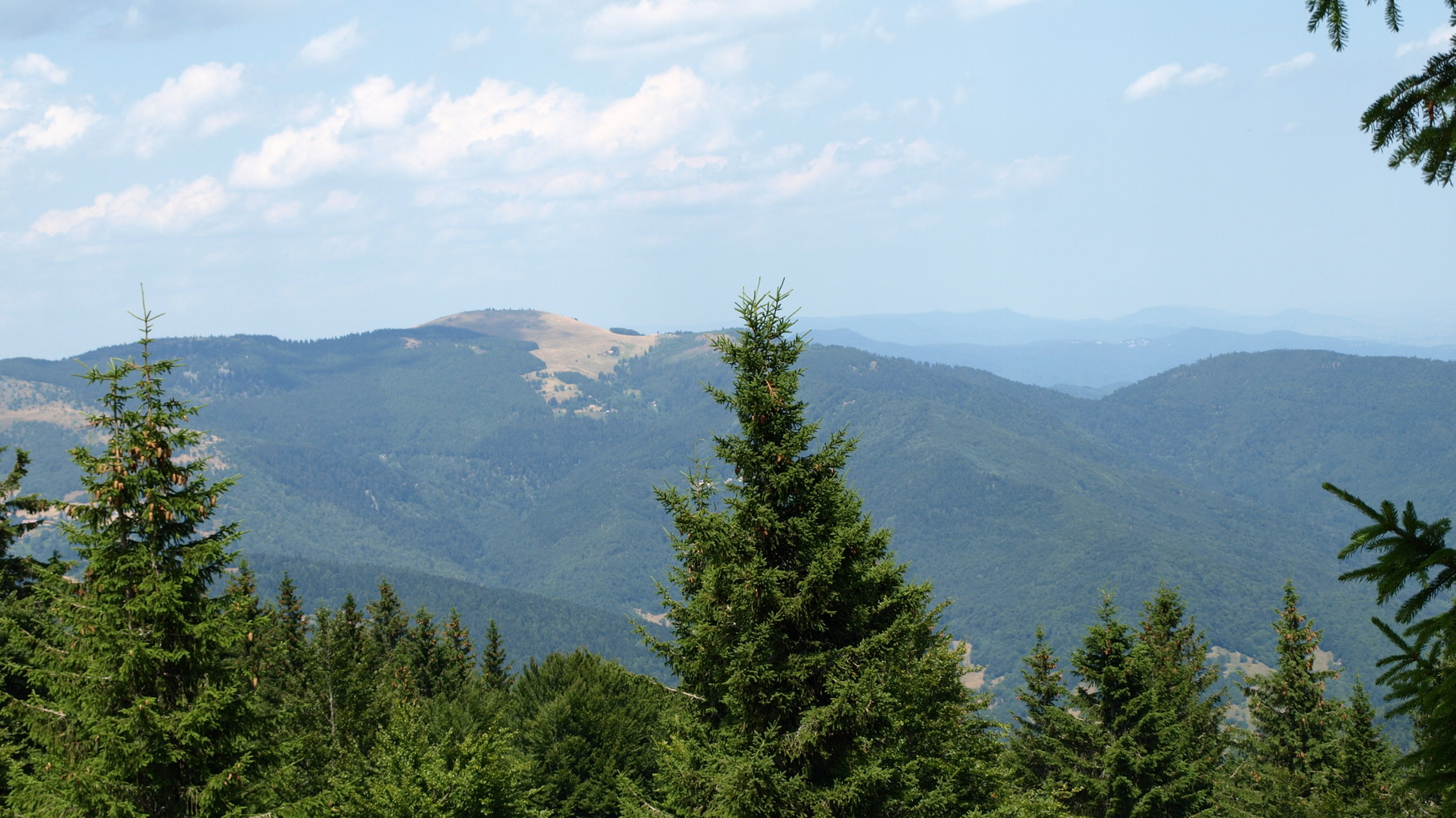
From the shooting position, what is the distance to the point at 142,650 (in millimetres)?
15438

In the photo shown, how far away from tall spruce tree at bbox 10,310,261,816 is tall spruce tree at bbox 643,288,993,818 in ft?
25.1

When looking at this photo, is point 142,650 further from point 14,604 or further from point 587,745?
point 587,745

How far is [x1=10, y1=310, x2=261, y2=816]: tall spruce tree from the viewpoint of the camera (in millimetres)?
15453

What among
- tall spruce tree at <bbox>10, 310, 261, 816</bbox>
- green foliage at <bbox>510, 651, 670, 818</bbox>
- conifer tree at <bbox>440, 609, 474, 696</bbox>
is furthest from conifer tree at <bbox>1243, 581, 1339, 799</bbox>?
conifer tree at <bbox>440, 609, 474, 696</bbox>

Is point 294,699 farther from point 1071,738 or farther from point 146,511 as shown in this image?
point 1071,738

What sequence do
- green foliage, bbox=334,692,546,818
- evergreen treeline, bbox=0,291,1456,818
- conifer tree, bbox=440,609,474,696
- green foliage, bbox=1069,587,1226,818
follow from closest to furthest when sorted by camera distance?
1. evergreen treeline, bbox=0,291,1456,818
2. green foliage, bbox=334,692,546,818
3. green foliage, bbox=1069,587,1226,818
4. conifer tree, bbox=440,609,474,696

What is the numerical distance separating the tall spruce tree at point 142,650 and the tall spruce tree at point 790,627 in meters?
7.66

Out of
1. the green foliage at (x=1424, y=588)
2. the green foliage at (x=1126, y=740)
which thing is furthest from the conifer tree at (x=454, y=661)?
the green foliage at (x=1424, y=588)

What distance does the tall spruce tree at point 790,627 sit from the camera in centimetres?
1516

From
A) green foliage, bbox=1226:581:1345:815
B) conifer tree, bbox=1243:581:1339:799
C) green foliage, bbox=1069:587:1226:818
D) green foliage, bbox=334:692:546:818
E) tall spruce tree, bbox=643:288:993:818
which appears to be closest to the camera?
tall spruce tree, bbox=643:288:993:818

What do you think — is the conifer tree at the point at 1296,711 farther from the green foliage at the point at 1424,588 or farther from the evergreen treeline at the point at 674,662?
the green foliage at the point at 1424,588

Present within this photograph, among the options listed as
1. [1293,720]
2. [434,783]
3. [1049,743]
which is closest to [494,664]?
[1049,743]

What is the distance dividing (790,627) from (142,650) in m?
10.6

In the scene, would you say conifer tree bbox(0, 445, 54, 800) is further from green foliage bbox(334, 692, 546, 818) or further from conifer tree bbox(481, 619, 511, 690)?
conifer tree bbox(481, 619, 511, 690)
